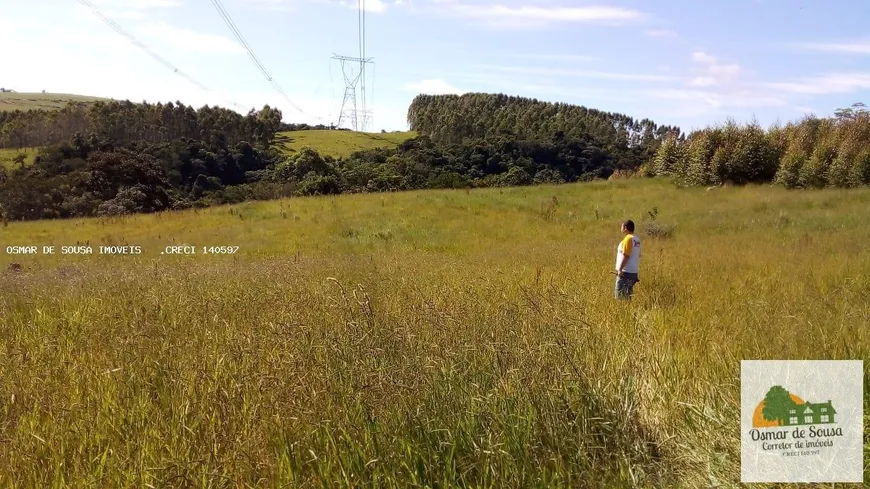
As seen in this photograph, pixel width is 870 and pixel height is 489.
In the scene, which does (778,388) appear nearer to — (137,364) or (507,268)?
(137,364)

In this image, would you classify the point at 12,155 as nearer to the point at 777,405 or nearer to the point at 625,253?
the point at 625,253

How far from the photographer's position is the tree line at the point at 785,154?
23266 millimetres

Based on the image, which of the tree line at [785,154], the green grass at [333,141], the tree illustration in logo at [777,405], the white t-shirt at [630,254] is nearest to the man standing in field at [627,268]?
the white t-shirt at [630,254]

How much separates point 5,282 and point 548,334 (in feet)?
26.6

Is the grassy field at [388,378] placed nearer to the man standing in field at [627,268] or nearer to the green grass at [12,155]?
the man standing in field at [627,268]

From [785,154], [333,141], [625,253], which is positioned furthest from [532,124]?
[625,253]

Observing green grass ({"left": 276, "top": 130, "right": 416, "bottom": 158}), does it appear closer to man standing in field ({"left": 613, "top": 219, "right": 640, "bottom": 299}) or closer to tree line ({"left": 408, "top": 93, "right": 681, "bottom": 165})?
tree line ({"left": 408, "top": 93, "right": 681, "bottom": 165})

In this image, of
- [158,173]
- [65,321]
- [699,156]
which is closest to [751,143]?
[699,156]

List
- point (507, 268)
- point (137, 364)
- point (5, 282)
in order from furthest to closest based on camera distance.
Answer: point (507, 268), point (5, 282), point (137, 364)

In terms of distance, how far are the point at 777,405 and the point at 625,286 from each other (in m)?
4.19

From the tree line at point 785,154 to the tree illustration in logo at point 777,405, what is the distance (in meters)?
25.4

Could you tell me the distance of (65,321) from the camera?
17.3ft

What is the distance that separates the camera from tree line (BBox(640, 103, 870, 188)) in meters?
23.3

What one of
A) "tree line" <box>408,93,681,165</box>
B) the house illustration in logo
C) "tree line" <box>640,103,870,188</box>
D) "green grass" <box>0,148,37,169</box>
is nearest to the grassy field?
the house illustration in logo
